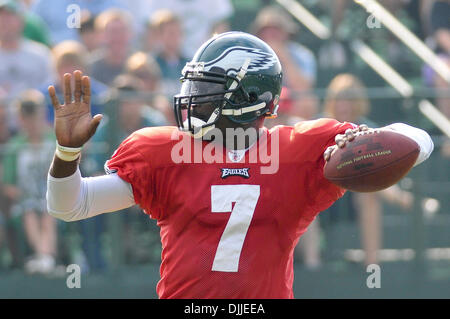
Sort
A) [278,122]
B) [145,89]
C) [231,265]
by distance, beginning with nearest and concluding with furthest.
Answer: [231,265] < [278,122] < [145,89]

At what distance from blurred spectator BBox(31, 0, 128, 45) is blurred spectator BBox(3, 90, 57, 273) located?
5.72 ft

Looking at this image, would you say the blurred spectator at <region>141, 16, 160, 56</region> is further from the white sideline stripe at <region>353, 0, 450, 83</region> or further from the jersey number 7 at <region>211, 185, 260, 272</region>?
the jersey number 7 at <region>211, 185, 260, 272</region>

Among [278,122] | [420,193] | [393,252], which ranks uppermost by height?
[278,122]

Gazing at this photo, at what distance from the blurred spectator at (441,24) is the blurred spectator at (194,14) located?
2117 mm

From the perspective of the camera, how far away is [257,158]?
12.9ft

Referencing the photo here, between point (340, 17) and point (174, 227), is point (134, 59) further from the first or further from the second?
point (174, 227)

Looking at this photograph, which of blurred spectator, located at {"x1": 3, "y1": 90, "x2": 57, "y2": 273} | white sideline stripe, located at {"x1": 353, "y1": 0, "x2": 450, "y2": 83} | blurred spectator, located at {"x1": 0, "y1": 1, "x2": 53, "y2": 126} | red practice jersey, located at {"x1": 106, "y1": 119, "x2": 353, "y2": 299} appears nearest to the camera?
red practice jersey, located at {"x1": 106, "y1": 119, "x2": 353, "y2": 299}

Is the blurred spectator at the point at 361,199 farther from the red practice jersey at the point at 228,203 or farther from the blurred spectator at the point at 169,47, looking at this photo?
the red practice jersey at the point at 228,203

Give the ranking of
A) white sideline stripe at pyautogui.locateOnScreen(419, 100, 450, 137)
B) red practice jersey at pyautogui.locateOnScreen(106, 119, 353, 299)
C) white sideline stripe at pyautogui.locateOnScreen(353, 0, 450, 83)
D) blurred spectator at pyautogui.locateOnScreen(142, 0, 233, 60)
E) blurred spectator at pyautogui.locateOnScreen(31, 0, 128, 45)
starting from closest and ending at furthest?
red practice jersey at pyautogui.locateOnScreen(106, 119, 353, 299), white sideline stripe at pyautogui.locateOnScreen(419, 100, 450, 137), blurred spectator at pyautogui.locateOnScreen(31, 0, 128, 45), blurred spectator at pyautogui.locateOnScreen(142, 0, 233, 60), white sideline stripe at pyautogui.locateOnScreen(353, 0, 450, 83)

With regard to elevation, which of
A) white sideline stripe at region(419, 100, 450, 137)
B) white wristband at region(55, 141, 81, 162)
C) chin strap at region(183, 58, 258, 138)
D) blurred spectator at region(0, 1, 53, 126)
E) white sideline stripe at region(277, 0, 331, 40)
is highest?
white sideline stripe at region(277, 0, 331, 40)

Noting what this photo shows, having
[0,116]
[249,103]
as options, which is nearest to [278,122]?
[0,116]

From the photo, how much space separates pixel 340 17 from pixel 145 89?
259cm

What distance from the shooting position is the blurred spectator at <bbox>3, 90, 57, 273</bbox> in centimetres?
727

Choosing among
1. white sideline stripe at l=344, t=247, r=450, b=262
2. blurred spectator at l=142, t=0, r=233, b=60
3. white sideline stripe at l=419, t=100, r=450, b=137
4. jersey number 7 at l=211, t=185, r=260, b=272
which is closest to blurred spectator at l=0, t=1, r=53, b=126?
blurred spectator at l=142, t=0, r=233, b=60
